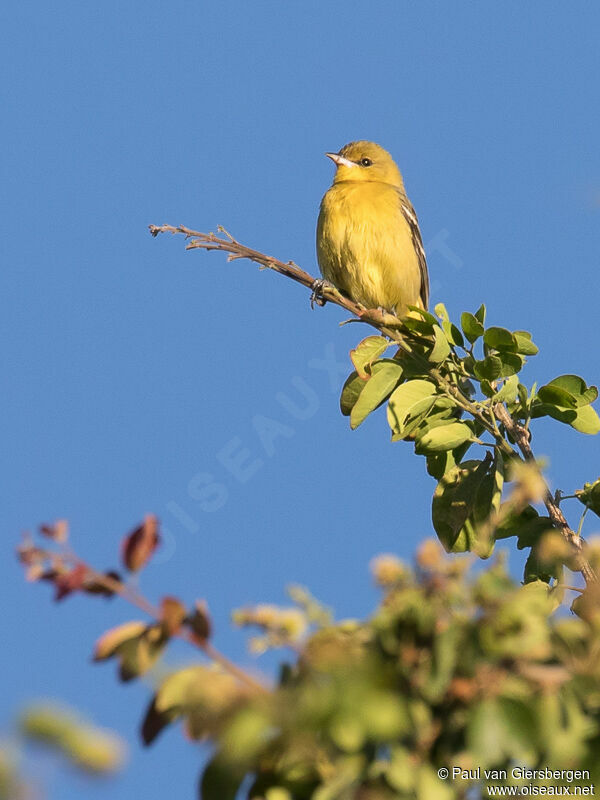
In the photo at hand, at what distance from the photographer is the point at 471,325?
159 inches

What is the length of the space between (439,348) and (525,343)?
0.34 m

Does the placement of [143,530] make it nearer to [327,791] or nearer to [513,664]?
[327,791]

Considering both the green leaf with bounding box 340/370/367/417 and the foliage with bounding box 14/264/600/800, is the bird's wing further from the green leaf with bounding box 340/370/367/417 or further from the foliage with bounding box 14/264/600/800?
the foliage with bounding box 14/264/600/800

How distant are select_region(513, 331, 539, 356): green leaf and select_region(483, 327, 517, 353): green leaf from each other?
0.03m

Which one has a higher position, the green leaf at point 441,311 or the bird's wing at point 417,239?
the bird's wing at point 417,239

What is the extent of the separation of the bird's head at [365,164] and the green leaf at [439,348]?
4481 mm

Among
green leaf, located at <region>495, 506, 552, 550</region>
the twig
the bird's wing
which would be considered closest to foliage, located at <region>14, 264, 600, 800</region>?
the twig

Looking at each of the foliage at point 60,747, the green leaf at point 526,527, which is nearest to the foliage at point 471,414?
the green leaf at point 526,527

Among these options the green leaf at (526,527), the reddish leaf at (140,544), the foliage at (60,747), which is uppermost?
the green leaf at (526,527)

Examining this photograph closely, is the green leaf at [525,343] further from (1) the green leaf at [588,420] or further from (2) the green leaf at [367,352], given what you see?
(2) the green leaf at [367,352]

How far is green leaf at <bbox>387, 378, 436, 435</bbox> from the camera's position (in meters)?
3.91

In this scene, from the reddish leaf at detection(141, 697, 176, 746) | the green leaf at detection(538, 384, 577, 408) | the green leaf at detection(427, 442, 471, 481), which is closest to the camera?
the reddish leaf at detection(141, 697, 176, 746)

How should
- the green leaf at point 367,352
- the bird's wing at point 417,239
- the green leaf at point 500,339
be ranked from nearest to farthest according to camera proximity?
the green leaf at point 500,339, the green leaf at point 367,352, the bird's wing at point 417,239

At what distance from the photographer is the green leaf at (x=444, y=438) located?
3.80 metres
